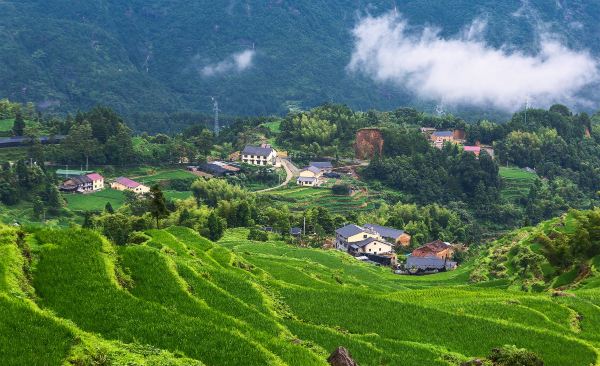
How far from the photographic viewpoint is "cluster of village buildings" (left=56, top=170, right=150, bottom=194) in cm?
7475

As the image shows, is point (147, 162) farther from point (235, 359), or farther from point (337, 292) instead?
point (235, 359)

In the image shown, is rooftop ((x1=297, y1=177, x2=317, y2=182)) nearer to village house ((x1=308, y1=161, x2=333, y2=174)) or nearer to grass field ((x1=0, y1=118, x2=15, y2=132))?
village house ((x1=308, y1=161, x2=333, y2=174))

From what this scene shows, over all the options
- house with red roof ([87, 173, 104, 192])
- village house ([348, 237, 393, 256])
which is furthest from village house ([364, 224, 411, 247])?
house with red roof ([87, 173, 104, 192])

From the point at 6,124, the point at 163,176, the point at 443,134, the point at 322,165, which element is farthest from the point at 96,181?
the point at 443,134

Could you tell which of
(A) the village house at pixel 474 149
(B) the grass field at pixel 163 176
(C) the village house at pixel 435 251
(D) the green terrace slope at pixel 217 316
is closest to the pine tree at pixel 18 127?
(B) the grass field at pixel 163 176

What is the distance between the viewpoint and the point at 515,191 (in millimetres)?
95062

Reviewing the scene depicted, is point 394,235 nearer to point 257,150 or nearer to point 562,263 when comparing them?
point 562,263

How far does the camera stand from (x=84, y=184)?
249 feet

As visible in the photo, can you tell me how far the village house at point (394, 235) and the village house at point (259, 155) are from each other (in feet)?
98.1

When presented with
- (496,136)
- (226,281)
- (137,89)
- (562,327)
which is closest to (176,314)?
(226,281)

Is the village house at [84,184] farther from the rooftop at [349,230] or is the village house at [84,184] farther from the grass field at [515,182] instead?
the grass field at [515,182]

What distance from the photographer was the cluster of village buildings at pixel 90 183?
74750 mm

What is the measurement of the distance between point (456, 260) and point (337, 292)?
40.0 metres

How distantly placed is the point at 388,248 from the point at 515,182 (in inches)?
1652
